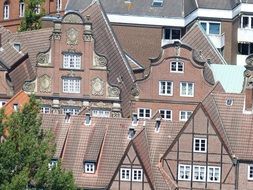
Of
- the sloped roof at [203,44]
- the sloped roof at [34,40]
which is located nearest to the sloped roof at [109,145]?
the sloped roof at [34,40]

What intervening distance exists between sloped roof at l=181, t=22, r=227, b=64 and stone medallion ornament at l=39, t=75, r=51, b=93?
12.6 m

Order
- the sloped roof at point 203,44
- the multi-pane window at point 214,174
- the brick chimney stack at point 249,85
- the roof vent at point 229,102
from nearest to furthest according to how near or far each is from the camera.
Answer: the multi-pane window at point 214,174
the brick chimney stack at point 249,85
the roof vent at point 229,102
the sloped roof at point 203,44

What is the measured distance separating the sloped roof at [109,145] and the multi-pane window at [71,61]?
11.6 metres


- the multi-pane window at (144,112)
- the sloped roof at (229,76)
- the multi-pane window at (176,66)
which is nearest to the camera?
the multi-pane window at (176,66)

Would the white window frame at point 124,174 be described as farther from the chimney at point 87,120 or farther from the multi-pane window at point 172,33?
the multi-pane window at point 172,33

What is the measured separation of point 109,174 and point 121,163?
173 centimetres

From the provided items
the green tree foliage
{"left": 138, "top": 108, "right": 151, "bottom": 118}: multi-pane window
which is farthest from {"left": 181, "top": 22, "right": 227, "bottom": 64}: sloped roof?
the green tree foliage

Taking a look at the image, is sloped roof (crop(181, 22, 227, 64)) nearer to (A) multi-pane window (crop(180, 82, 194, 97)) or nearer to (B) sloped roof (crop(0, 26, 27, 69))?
Result: (A) multi-pane window (crop(180, 82, 194, 97))

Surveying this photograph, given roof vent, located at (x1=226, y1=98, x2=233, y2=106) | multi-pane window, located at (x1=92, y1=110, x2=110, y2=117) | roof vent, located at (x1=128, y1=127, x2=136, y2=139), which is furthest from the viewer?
multi-pane window, located at (x1=92, y1=110, x2=110, y2=117)

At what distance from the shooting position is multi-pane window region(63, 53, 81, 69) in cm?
18300

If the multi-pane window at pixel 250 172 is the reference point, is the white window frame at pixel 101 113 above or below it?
above

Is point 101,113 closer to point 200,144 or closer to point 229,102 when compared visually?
point 229,102

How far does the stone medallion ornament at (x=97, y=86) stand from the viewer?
600ft

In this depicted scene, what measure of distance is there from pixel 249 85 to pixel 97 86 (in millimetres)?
15074
